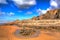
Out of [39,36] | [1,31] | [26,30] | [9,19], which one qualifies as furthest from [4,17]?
[39,36]

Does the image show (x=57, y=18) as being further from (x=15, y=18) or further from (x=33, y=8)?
(x=15, y=18)

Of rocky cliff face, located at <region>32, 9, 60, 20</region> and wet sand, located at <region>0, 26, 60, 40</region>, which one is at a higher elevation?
rocky cliff face, located at <region>32, 9, 60, 20</region>

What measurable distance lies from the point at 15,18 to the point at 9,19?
0.14 meters

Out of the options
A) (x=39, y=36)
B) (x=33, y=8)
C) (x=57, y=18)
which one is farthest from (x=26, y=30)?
(x=57, y=18)

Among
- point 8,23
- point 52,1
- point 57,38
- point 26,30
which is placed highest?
point 52,1

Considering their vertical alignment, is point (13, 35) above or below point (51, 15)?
below

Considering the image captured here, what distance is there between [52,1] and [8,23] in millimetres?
1159

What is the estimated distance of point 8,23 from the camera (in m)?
3.15

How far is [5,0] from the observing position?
10.5 ft

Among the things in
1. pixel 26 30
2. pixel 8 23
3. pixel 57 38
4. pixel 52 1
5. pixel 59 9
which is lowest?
pixel 57 38

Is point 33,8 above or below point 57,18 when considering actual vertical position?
above

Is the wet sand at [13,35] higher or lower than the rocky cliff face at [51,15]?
lower

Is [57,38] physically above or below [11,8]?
below

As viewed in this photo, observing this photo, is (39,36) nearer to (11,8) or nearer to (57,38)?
(57,38)
